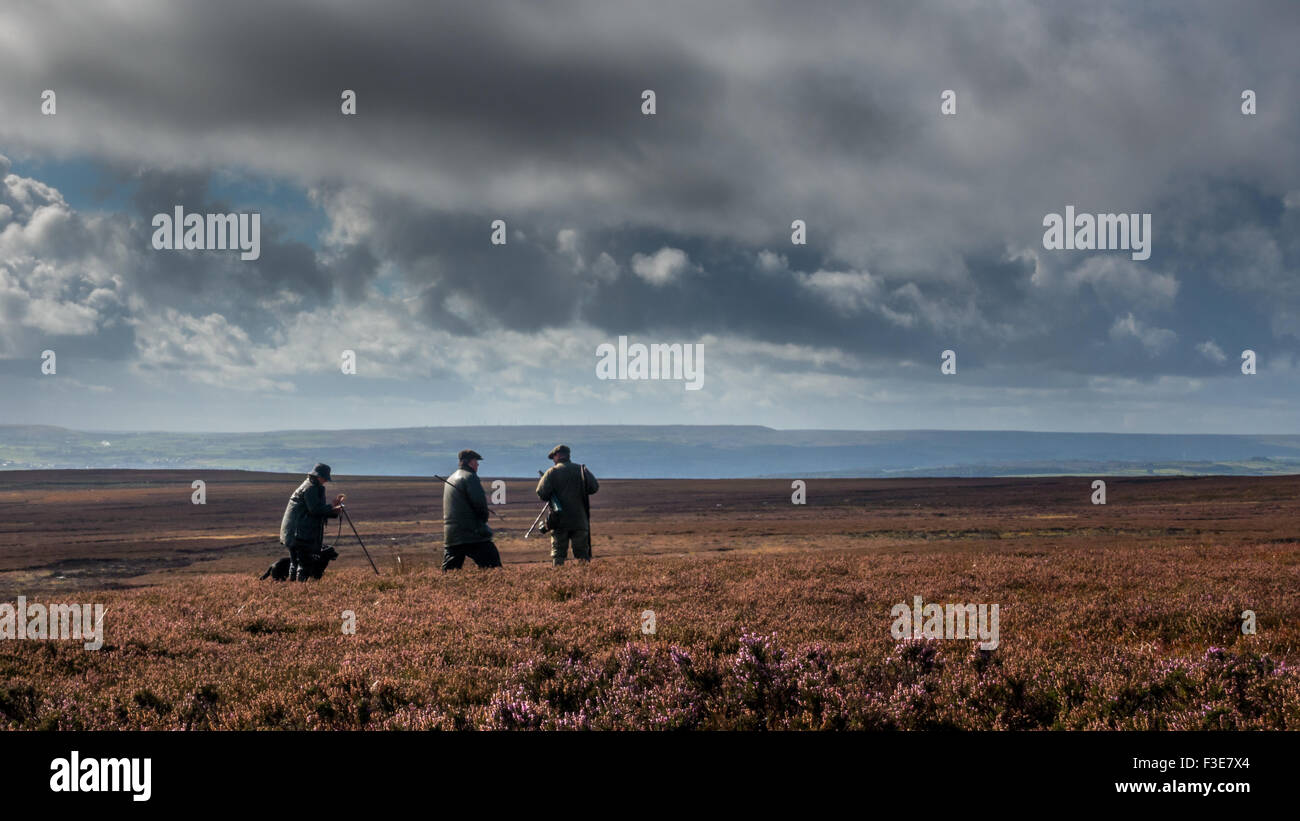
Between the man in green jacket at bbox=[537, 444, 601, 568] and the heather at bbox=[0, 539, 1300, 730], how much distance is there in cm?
484

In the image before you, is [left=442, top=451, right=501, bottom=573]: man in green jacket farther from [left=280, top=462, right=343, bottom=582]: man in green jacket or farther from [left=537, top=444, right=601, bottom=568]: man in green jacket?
[left=280, top=462, right=343, bottom=582]: man in green jacket

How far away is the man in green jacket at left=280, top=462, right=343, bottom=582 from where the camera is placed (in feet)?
48.4

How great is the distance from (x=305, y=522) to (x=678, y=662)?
11.5 meters

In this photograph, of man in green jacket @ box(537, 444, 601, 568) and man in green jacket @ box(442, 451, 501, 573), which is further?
man in green jacket @ box(537, 444, 601, 568)

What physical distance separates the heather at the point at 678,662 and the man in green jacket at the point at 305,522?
3.42 m

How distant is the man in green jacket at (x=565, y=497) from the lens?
16.2 m

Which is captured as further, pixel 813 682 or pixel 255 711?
pixel 813 682

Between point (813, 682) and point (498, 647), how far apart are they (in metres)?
3.19

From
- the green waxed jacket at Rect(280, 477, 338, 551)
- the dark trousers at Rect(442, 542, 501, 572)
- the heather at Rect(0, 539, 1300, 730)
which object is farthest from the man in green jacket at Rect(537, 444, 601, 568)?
the heather at Rect(0, 539, 1300, 730)

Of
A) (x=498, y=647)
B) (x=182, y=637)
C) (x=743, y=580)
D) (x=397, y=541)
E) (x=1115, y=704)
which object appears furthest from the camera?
(x=397, y=541)

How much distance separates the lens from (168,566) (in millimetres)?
37938

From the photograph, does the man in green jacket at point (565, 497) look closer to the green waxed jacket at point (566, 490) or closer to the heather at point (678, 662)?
the green waxed jacket at point (566, 490)
